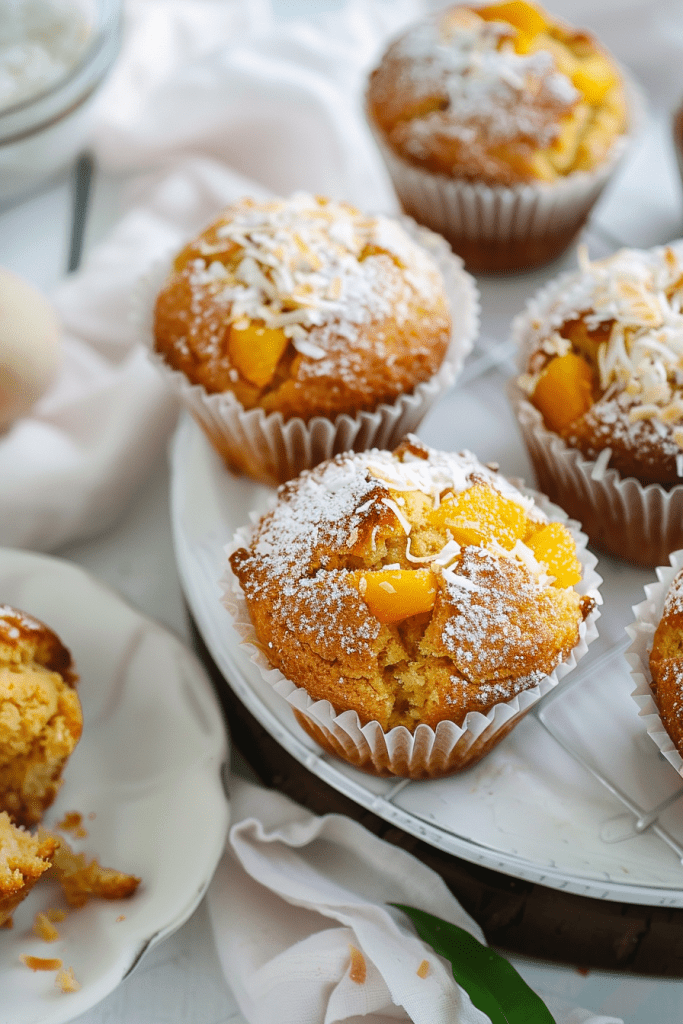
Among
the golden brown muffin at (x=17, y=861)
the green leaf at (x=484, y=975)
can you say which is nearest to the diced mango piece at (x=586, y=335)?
the green leaf at (x=484, y=975)

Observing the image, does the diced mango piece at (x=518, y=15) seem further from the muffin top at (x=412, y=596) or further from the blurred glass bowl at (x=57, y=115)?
the muffin top at (x=412, y=596)

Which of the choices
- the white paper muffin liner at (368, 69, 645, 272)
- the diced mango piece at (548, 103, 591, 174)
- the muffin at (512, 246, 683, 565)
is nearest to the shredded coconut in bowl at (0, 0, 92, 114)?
the white paper muffin liner at (368, 69, 645, 272)

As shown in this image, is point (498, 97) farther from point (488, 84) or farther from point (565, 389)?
point (565, 389)

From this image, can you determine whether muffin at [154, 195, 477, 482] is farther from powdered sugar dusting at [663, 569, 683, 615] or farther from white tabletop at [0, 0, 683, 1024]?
powdered sugar dusting at [663, 569, 683, 615]

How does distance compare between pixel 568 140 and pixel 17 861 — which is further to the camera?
pixel 568 140

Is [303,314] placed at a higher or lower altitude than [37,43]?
higher

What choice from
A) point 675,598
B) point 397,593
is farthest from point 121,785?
point 675,598
